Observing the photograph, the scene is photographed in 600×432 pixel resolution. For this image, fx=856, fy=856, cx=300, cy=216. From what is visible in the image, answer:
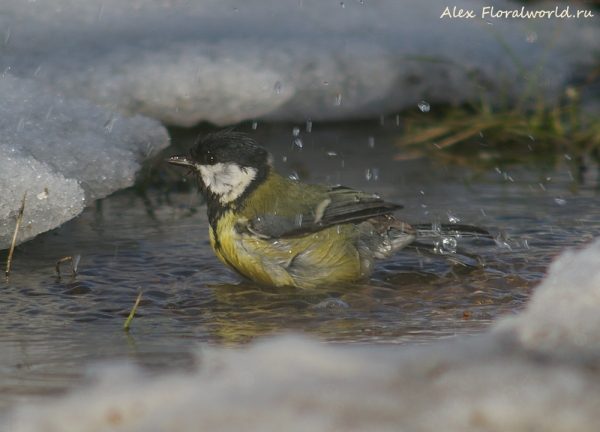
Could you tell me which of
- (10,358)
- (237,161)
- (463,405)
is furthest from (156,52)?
(463,405)

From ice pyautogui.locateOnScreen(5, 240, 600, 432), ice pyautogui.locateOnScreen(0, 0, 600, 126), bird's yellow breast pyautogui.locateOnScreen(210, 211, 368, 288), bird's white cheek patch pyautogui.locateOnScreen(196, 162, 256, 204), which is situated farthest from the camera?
ice pyautogui.locateOnScreen(0, 0, 600, 126)

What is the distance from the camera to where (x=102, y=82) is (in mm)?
5457

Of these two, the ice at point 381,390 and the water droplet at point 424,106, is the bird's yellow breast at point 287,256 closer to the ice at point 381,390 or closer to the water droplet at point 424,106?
the ice at point 381,390

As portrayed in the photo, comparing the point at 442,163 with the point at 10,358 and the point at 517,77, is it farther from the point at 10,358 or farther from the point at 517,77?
the point at 10,358

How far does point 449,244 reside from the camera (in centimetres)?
400

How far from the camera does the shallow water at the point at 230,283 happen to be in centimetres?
262

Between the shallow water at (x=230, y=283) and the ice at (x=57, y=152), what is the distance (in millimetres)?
233

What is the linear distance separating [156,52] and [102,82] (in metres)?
0.59

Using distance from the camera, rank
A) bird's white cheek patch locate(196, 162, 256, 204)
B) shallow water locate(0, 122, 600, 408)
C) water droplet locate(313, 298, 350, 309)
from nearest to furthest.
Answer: shallow water locate(0, 122, 600, 408)
water droplet locate(313, 298, 350, 309)
bird's white cheek patch locate(196, 162, 256, 204)

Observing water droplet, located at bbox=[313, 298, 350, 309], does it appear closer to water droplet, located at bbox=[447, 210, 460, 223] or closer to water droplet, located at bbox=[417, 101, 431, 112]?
water droplet, located at bbox=[447, 210, 460, 223]

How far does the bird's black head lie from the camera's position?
12.4 ft

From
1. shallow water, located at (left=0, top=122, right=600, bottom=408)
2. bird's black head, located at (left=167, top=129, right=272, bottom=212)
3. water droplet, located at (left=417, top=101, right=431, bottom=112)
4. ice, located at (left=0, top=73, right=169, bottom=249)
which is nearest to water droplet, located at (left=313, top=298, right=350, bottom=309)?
shallow water, located at (left=0, top=122, right=600, bottom=408)

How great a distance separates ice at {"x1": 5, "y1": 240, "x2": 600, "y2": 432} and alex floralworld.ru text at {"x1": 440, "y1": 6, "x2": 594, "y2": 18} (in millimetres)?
6352

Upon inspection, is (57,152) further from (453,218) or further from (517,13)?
(517,13)
